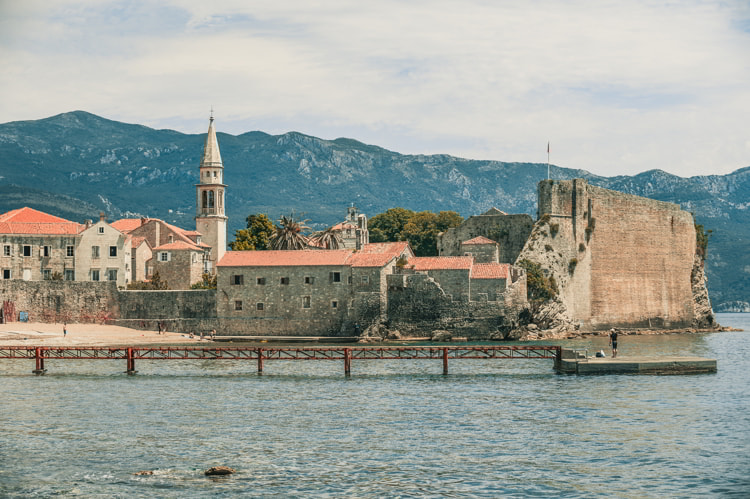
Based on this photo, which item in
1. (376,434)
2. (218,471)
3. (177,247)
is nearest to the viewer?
(218,471)

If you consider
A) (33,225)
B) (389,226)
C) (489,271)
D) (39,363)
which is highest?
(389,226)

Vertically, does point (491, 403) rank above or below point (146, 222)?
below

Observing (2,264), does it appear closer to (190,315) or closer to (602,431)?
(190,315)

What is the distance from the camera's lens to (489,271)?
260ft

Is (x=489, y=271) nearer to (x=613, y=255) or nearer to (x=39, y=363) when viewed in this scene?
(x=613, y=255)

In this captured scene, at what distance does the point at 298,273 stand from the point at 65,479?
177ft

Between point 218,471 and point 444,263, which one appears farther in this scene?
point 444,263

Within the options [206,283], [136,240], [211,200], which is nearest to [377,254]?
[206,283]

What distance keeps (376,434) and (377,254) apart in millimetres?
47506

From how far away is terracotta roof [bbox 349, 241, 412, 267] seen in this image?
7931 cm

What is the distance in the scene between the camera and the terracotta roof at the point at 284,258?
8075 cm

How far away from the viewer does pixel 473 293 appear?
7825 centimetres

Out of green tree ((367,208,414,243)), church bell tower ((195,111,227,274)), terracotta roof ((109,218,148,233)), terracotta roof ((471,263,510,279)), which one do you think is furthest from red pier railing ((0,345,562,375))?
green tree ((367,208,414,243))

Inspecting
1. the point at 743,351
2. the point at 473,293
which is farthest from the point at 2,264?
the point at 743,351
